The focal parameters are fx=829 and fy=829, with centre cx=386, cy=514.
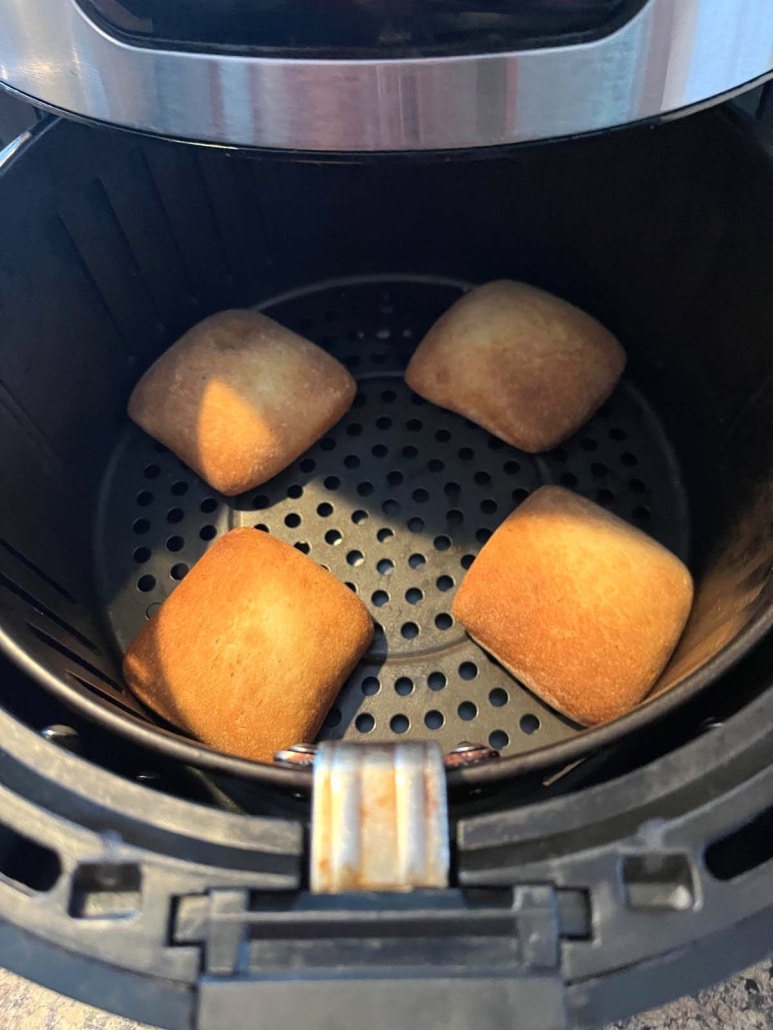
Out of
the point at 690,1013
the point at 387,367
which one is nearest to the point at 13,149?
the point at 387,367

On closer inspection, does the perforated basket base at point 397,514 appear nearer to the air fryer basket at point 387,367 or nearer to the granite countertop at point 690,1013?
the air fryer basket at point 387,367

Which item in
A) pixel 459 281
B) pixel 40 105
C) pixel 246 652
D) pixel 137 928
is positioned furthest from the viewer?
pixel 459 281

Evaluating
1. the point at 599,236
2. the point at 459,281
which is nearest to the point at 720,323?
the point at 599,236

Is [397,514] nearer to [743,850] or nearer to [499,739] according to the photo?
[499,739]

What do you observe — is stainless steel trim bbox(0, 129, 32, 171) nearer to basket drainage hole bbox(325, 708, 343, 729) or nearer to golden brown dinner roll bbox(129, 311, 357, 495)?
golden brown dinner roll bbox(129, 311, 357, 495)

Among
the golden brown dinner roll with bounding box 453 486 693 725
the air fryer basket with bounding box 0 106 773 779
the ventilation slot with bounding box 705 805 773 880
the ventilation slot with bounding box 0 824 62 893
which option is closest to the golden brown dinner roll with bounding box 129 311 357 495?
the air fryer basket with bounding box 0 106 773 779

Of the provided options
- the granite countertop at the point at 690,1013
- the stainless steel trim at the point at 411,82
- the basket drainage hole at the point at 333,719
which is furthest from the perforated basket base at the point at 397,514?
the stainless steel trim at the point at 411,82

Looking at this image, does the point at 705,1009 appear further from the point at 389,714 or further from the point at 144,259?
the point at 144,259

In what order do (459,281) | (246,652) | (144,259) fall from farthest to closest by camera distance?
(459,281)
(144,259)
(246,652)
